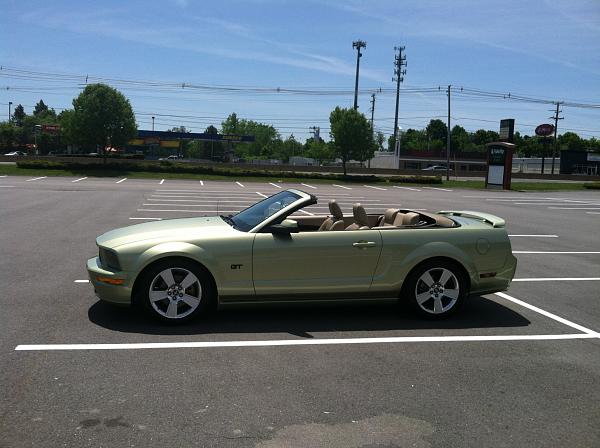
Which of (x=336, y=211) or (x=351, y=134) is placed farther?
(x=351, y=134)

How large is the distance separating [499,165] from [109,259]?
4226cm

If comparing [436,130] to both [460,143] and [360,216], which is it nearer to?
[460,143]

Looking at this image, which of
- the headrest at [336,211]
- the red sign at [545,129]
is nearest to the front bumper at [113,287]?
the headrest at [336,211]

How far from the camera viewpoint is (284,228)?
5656 millimetres

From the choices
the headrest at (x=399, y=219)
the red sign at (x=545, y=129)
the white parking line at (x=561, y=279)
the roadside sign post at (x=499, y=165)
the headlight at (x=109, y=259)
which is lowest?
the white parking line at (x=561, y=279)

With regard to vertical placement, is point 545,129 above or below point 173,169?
above

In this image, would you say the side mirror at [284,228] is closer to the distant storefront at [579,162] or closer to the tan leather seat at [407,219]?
the tan leather seat at [407,219]

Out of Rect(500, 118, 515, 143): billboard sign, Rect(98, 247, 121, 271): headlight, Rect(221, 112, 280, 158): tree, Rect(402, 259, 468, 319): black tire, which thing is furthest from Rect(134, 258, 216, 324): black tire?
Rect(221, 112, 280, 158): tree

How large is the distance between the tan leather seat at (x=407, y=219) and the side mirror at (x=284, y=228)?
4.66ft

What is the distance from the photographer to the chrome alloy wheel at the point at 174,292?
550cm

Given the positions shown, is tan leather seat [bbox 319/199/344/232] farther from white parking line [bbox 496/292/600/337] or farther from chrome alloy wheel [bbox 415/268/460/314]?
white parking line [bbox 496/292/600/337]

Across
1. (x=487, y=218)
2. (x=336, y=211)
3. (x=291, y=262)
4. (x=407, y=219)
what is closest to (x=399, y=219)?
(x=407, y=219)

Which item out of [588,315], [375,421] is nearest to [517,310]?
[588,315]

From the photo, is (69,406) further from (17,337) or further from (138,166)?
(138,166)
